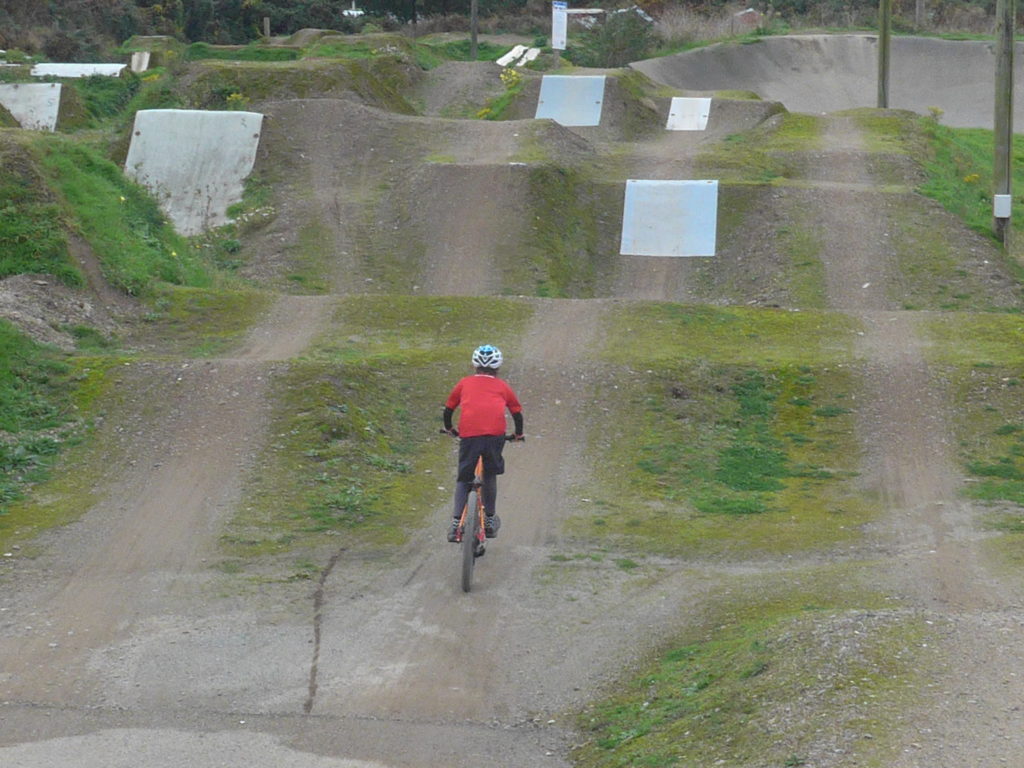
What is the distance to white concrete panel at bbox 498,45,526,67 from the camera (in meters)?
43.5

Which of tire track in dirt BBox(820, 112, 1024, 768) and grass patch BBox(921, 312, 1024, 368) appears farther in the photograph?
grass patch BBox(921, 312, 1024, 368)

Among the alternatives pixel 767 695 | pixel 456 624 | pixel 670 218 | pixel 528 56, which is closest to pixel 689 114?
pixel 670 218

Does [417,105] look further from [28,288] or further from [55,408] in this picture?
[55,408]

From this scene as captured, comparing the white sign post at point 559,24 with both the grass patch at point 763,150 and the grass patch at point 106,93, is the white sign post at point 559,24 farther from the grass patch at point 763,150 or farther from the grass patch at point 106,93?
the grass patch at point 106,93

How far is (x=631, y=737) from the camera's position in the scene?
6949 mm

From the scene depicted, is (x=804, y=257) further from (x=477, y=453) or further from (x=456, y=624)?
(x=456, y=624)

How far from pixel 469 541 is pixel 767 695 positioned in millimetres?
3069

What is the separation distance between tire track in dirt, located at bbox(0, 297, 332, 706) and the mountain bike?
1968 mm

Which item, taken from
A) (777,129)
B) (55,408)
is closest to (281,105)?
(777,129)

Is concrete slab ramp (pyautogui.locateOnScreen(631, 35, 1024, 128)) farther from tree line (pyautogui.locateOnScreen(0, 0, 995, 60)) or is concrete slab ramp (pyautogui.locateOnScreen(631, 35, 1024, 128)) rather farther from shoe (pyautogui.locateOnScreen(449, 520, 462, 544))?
shoe (pyautogui.locateOnScreen(449, 520, 462, 544))

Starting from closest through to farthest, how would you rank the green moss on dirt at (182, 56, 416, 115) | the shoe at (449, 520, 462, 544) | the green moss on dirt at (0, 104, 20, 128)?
the shoe at (449, 520, 462, 544), the green moss on dirt at (0, 104, 20, 128), the green moss on dirt at (182, 56, 416, 115)

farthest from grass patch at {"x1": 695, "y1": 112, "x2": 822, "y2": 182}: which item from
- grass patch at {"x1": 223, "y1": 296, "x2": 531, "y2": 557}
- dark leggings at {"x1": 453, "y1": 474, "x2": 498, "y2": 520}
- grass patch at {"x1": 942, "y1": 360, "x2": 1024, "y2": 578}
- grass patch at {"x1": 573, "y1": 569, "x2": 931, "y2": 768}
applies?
grass patch at {"x1": 573, "y1": 569, "x2": 931, "y2": 768}

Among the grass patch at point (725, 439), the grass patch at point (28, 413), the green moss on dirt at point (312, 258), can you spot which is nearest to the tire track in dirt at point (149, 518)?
the grass patch at point (28, 413)

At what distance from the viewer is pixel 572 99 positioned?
33.9 m
